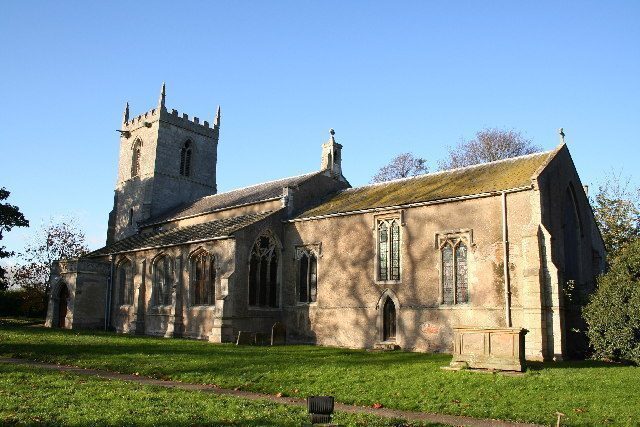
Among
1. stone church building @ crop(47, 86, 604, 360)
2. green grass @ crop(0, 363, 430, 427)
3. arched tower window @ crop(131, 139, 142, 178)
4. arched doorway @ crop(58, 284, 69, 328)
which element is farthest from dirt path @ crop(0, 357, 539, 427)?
arched tower window @ crop(131, 139, 142, 178)

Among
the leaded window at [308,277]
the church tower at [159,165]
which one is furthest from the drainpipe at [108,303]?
the leaded window at [308,277]

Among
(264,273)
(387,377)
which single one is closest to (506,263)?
(387,377)

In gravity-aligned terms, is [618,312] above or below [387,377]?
above

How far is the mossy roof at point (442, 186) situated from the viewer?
2370cm

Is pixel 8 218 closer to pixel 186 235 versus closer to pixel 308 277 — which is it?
pixel 186 235

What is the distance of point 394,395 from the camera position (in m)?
13.2

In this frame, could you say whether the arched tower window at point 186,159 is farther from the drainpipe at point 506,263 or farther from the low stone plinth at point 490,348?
the low stone plinth at point 490,348

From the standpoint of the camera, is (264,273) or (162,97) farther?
(162,97)

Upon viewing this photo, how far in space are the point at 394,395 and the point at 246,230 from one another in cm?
1685

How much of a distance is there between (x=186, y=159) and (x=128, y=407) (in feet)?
126

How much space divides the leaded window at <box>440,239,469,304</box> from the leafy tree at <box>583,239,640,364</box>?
4716 mm

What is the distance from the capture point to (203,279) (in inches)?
1200

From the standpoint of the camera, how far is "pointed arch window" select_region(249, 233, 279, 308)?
2895cm

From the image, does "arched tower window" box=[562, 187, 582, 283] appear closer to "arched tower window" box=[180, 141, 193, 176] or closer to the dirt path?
the dirt path
